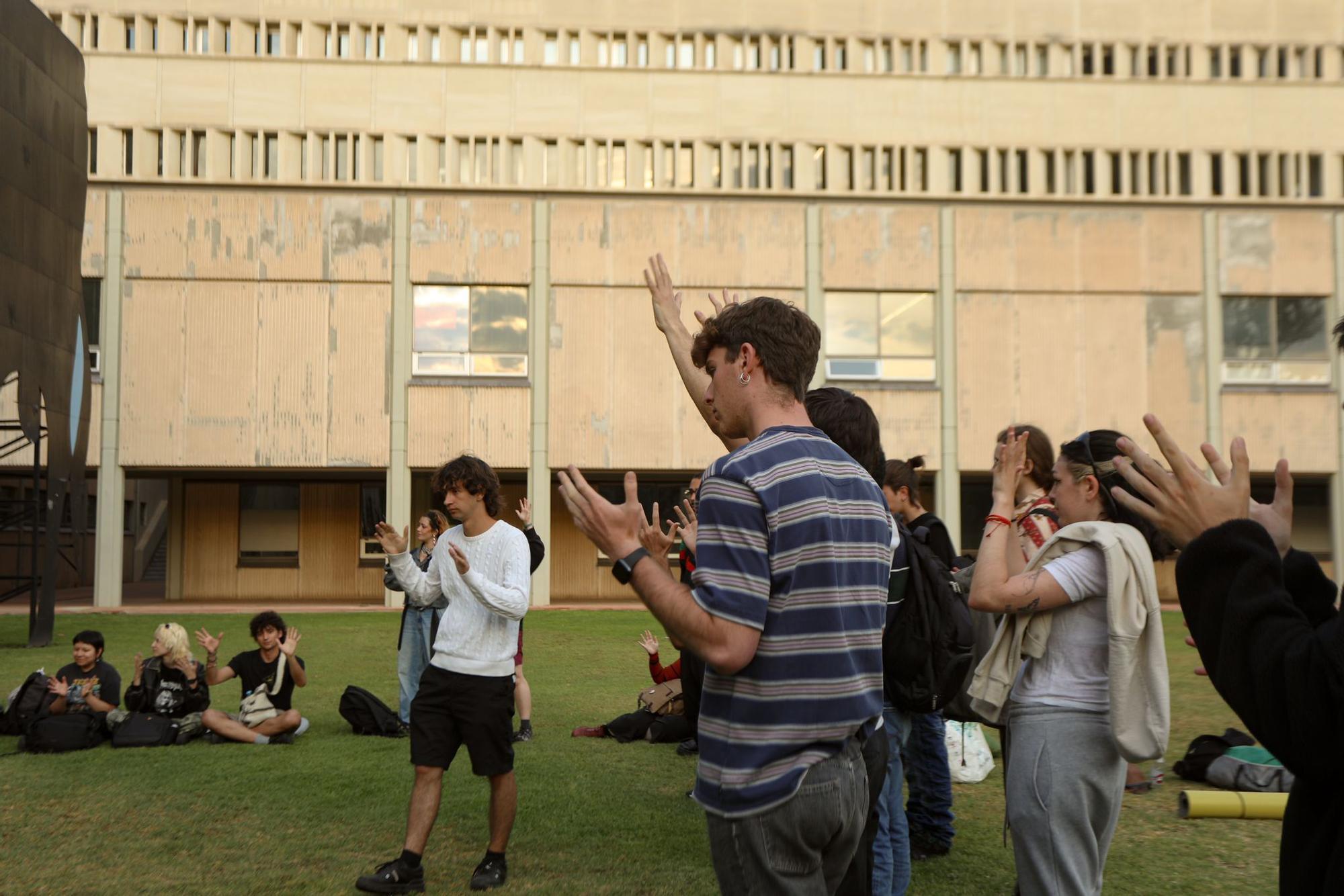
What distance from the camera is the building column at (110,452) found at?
27250 millimetres

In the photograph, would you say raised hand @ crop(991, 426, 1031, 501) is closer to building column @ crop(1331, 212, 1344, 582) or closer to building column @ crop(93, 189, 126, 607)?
building column @ crop(93, 189, 126, 607)

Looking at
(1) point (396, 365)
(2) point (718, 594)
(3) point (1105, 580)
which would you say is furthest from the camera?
(1) point (396, 365)

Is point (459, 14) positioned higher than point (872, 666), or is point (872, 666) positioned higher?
point (459, 14)

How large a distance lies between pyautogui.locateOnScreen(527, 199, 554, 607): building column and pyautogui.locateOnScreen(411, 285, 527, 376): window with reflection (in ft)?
1.14

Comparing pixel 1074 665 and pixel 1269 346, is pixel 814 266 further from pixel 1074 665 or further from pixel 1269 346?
pixel 1074 665

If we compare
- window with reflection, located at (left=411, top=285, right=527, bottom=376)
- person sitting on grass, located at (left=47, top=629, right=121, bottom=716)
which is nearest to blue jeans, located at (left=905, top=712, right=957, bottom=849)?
person sitting on grass, located at (left=47, top=629, right=121, bottom=716)

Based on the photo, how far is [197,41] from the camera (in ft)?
95.6

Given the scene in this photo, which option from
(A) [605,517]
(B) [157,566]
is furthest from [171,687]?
(B) [157,566]

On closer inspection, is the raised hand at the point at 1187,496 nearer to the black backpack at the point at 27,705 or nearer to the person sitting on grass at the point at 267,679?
the person sitting on grass at the point at 267,679

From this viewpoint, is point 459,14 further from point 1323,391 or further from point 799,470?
point 799,470

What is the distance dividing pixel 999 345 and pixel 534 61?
14.2 m

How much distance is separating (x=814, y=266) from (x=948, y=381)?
4542 mm

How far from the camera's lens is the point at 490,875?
558 cm

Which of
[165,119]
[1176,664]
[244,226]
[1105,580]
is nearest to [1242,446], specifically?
[1105,580]
